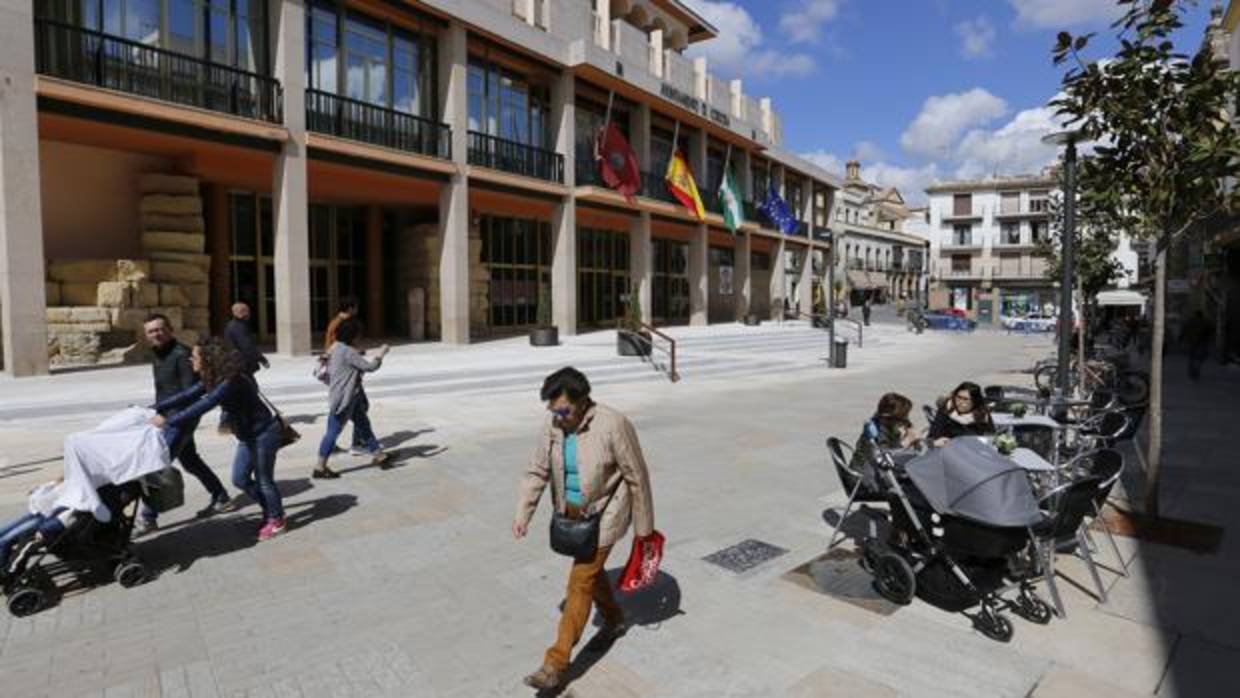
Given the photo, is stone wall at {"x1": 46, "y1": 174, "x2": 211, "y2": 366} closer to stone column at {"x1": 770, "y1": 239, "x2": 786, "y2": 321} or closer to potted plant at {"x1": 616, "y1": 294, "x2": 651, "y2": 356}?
potted plant at {"x1": 616, "y1": 294, "x2": 651, "y2": 356}

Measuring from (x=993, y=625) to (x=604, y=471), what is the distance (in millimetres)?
2309

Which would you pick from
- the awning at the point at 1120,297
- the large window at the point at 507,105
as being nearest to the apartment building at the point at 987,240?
the awning at the point at 1120,297

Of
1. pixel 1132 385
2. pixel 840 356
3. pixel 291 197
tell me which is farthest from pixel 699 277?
pixel 1132 385

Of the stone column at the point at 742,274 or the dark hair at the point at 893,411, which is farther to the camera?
the stone column at the point at 742,274

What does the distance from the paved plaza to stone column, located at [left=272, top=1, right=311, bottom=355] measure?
948 cm

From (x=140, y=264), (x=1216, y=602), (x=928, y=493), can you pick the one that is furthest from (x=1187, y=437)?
(x=140, y=264)

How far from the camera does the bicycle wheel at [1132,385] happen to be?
39.2 feet

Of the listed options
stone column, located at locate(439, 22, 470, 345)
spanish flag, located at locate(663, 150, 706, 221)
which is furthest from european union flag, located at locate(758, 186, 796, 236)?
stone column, located at locate(439, 22, 470, 345)

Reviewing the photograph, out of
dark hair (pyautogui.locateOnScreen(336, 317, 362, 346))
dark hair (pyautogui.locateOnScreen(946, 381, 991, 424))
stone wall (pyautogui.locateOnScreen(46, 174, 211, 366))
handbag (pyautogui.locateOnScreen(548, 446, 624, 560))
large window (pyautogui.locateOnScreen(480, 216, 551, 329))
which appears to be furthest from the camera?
large window (pyautogui.locateOnScreen(480, 216, 551, 329))

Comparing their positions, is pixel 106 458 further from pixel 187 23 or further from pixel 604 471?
pixel 187 23

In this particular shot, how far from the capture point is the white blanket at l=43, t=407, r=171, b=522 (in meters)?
4.32

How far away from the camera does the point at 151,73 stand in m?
16.5

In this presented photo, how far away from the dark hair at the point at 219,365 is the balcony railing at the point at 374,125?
15.5 metres

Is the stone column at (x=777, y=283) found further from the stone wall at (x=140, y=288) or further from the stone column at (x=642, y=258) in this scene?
the stone wall at (x=140, y=288)
